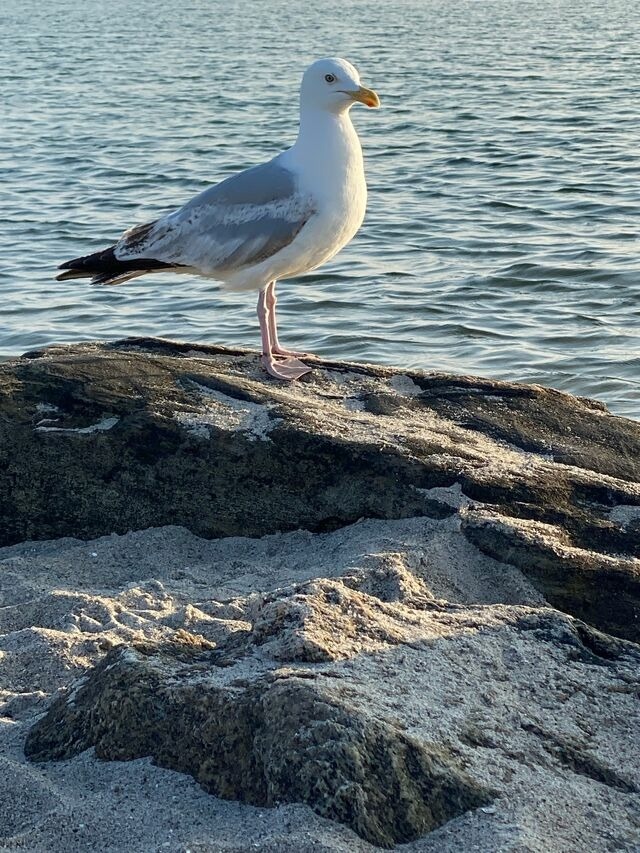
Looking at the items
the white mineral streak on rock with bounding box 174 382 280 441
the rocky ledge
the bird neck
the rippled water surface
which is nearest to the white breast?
the bird neck

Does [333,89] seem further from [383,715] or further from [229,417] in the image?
[383,715]

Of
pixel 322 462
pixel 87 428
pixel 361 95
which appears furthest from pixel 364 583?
pixel 361 95

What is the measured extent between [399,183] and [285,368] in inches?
Answer: 364

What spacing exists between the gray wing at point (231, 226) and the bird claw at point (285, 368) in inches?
24.2

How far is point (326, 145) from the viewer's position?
5746 mm

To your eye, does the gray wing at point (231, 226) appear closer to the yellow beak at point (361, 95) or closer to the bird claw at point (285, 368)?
the yellow beak at point (361, 95)

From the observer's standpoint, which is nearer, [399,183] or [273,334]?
[273,334]

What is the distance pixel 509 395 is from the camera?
16.9ft

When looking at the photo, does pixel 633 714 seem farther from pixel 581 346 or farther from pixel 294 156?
pixel 581 346

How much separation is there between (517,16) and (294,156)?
26.8 m

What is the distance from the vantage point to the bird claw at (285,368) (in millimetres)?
5285

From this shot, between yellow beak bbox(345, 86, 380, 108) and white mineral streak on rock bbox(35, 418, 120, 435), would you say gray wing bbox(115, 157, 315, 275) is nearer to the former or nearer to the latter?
yellow beak bbox(345, 86, 380, 108)

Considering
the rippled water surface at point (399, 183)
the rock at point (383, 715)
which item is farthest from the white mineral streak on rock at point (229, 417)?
the rippled water surface at point (399, 183)

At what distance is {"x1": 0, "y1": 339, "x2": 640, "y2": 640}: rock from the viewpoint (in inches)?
164
